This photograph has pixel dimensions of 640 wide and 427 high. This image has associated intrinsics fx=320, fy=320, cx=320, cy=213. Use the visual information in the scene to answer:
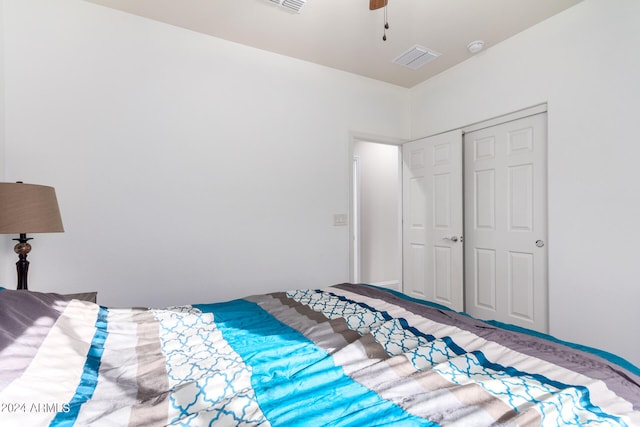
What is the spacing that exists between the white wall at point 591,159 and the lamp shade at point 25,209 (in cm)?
332

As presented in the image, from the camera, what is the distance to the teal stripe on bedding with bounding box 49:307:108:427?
0.71 m

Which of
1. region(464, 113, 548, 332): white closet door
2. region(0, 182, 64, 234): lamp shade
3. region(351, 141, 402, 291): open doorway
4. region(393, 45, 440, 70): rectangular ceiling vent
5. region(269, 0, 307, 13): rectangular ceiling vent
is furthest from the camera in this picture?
region(351, 141, 402, 291): open doorway

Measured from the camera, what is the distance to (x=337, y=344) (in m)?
1.16

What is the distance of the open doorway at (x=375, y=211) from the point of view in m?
4.95

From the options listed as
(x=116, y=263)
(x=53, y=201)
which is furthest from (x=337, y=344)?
(x=116, y=263)

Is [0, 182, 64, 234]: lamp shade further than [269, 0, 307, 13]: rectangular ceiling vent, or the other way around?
[269, 0, 307, 13]: rectangular ceiling vent

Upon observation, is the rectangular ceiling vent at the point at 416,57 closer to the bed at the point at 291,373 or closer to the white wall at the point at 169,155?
the white wall at the point at 169,155

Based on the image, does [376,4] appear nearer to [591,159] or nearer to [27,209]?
[591,159]

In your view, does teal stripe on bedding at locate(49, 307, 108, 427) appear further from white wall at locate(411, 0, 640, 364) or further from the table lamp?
white wall at locate(411, 0, 640, 364)

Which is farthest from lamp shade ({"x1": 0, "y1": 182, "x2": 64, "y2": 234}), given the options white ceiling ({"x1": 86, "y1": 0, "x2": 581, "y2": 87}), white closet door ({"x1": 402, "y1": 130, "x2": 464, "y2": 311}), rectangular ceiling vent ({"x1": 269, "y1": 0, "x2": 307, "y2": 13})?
white closet door ({"x1": 402, "y1": 130, "x2": 464, "y2": 311})

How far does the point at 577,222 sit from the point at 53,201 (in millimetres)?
3380

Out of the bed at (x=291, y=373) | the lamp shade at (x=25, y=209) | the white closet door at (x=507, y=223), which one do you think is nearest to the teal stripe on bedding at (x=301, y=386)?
the bed at (x=291, y=373)

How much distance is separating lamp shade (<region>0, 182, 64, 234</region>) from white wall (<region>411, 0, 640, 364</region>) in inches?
131

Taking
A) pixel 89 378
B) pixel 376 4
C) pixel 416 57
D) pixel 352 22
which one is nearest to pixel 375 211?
pixel 416 57
